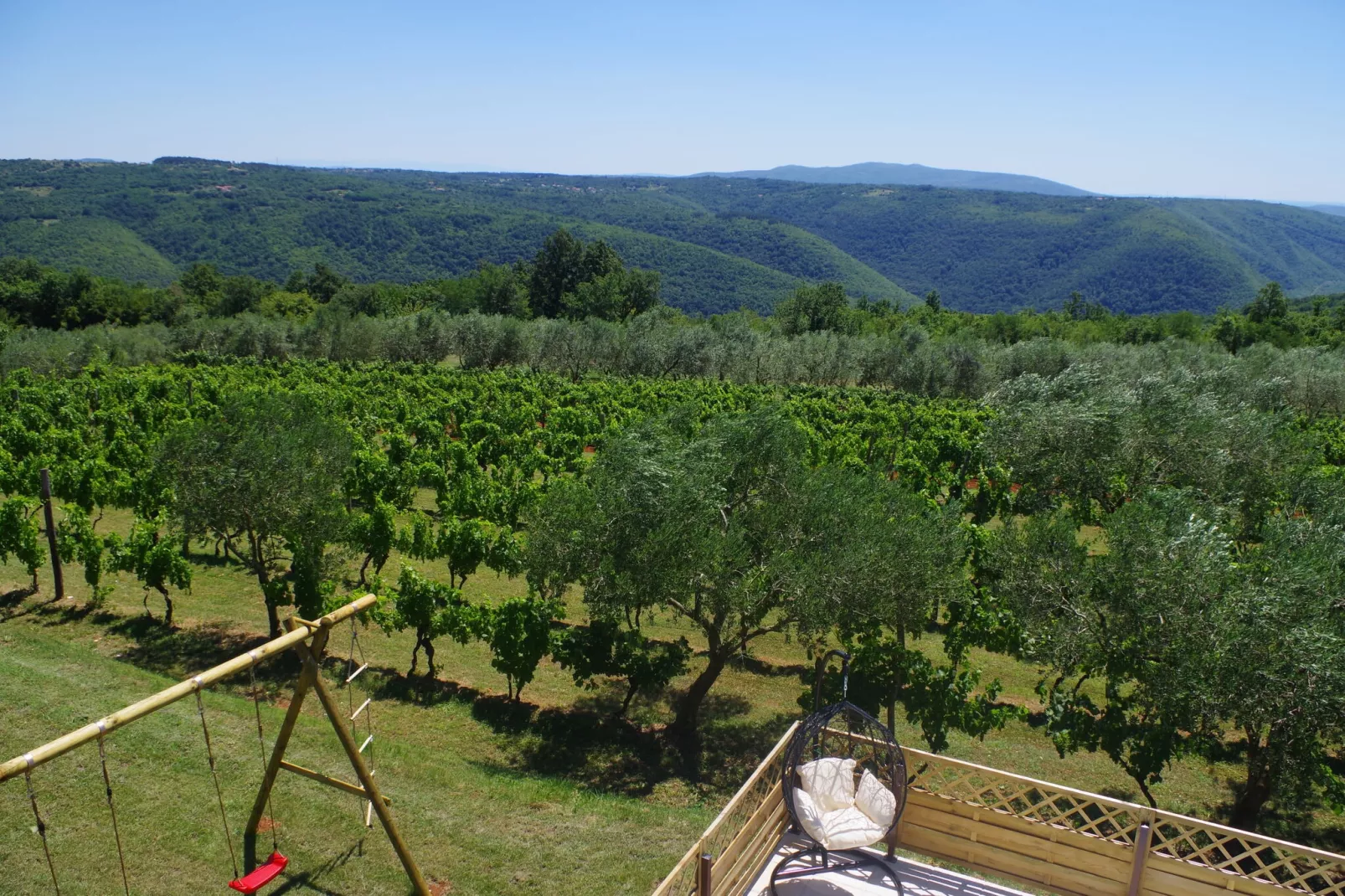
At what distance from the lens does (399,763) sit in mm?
11391

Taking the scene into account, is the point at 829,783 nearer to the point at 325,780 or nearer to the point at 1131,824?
the point at 1131,824

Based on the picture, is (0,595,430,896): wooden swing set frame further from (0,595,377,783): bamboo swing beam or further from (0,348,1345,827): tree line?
(0,348,1345,827): tree line

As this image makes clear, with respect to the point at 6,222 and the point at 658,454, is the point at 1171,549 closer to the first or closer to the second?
the point at 658,454

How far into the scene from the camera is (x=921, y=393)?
58312 mm

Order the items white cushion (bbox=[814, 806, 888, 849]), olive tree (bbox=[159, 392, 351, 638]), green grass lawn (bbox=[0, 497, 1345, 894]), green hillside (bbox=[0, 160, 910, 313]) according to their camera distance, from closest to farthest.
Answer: white cushion (bbox=[814, 806, 888, 849]), green grass lawn (bbox=[0, 497, 1345, 894]), olive tree (bbox=[159, 392, 351, 638]), green hillside (bbox=[0, 160, 910, 313])

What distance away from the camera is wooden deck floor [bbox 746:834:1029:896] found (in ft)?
25.6

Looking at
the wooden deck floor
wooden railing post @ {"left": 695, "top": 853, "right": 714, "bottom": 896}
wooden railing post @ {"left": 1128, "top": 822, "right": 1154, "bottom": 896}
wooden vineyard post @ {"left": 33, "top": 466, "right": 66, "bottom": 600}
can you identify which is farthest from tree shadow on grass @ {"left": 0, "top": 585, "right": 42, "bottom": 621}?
wooden railing post @ {"left": 1128, "top": 822, "right": 1154, "bottom": 896}

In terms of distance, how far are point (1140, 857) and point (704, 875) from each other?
4.11 metres

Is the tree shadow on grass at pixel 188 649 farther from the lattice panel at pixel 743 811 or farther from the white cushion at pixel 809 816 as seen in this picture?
the white cushion at pixel 809 816

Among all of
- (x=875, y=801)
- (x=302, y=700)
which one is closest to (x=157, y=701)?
(x=302, y=700)

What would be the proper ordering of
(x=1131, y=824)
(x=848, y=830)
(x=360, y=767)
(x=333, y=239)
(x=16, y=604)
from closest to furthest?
(x=848, y=830) < (x=1131, y=824) < (x=360, y=767) < (x=16, y=604) < (x=333, y=239)

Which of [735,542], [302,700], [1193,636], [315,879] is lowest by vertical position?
[315,879]

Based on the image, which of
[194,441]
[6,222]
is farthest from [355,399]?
[6,222]

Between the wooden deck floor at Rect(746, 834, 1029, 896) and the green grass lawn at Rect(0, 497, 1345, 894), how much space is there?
1.79m
